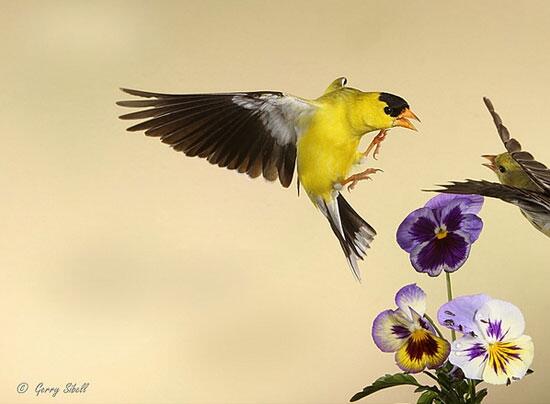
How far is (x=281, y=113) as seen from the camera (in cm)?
122

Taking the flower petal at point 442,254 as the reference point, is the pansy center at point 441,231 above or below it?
above

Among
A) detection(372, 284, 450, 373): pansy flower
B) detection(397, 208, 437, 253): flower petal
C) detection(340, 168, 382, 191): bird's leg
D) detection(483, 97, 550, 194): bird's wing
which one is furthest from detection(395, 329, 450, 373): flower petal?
detection(340, 168, 382, 191): bird's leg

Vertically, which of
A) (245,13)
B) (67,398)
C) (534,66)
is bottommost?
(67,398)

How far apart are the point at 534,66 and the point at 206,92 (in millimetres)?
526

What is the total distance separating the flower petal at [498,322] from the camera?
91cm

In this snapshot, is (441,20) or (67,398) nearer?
(67,398)

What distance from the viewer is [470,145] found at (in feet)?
4.24

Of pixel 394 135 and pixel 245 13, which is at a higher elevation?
pixel 245 13

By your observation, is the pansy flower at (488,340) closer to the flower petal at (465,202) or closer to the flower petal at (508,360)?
the flower petal at (508,360)

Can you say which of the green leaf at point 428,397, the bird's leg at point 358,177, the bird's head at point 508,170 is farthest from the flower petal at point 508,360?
the bird's leg at point 358,177

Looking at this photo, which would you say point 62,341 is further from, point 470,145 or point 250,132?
point 470,145

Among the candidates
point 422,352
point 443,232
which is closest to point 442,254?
point 443,232

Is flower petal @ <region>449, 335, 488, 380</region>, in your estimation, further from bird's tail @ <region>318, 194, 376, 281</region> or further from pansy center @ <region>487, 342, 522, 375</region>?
bird's tail @ <region>318, 194, 376, 281</region>

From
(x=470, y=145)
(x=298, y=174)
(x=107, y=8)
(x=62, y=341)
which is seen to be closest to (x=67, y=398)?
(x=62, y=341)
